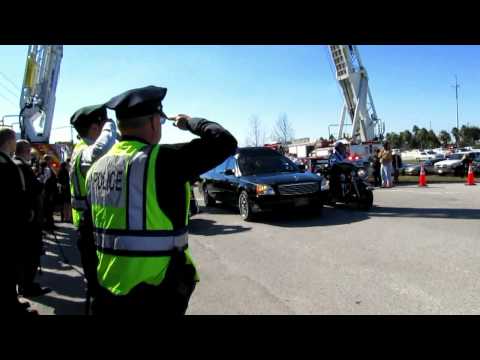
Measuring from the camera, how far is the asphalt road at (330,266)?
4.07 m

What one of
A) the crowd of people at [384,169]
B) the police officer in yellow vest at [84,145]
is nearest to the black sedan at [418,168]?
the crowd of people at [384,169]

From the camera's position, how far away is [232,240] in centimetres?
738

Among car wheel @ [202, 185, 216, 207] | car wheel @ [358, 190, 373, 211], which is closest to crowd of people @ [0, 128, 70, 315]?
car wheel @ [202, 185, 216, 207]

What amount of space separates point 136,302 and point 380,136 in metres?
33.0

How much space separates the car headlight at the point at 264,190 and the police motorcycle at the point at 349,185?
1779 millimetres

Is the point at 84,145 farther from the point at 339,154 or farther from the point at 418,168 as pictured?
the point at 418,168

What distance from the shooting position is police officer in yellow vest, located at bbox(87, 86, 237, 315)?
179 cm

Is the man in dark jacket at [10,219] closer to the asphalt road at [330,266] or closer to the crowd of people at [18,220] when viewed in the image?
the crowd of people at [18,220]

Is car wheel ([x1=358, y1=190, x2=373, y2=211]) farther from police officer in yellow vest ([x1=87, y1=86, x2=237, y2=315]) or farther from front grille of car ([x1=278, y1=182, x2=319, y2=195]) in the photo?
police officer in yellow vest ([x1=87, y1=86, x2=237, y2=315])

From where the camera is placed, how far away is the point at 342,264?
5391mm

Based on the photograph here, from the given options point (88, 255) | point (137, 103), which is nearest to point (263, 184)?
point (88, 255)

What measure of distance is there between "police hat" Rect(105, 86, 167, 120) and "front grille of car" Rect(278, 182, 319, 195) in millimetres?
6905

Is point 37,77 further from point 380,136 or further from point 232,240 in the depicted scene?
point 380,136

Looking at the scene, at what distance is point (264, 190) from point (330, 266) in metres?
3.59
